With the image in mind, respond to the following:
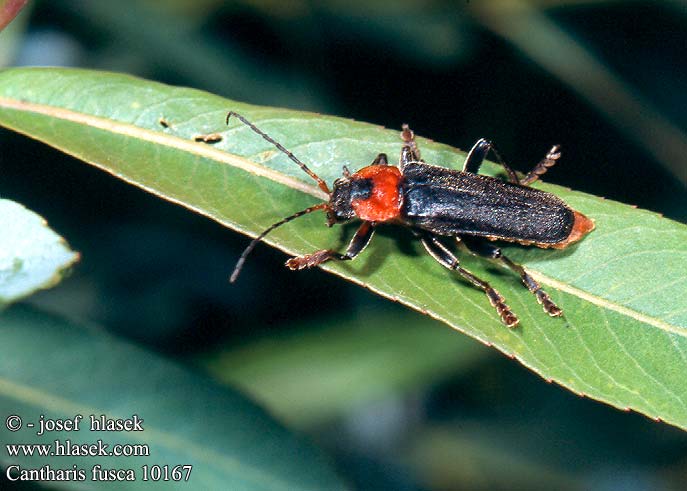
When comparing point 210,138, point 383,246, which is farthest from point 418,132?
point 210,138

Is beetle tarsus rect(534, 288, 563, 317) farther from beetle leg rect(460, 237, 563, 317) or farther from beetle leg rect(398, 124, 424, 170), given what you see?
beetle leg rect(398, 124, 424, 170)


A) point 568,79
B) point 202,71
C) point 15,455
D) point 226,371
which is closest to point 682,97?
point 568,79

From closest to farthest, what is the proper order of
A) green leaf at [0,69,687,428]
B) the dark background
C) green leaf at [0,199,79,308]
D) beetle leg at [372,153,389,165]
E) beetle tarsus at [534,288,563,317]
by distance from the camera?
1. green leaf at [0,199,79,308]
2. green leaf at [0,69,687,428]
3. beetle tarsus at [534,288,563,317]
4. beetle leg at [372,153,389,165]
5. the dark background

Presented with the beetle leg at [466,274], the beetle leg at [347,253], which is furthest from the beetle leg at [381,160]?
the beetle leg at [466,274]

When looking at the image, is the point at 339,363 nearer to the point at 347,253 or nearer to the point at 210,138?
the point at 347,253

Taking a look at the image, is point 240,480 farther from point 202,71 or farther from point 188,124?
point 202,71

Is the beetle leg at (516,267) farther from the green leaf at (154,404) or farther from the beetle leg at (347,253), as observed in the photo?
the green leaf at (154,404)

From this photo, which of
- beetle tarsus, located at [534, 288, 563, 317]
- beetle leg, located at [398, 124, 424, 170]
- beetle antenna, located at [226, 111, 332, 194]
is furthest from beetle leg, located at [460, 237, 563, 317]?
beetle antenna, located at [226, 111, 332, 194]
